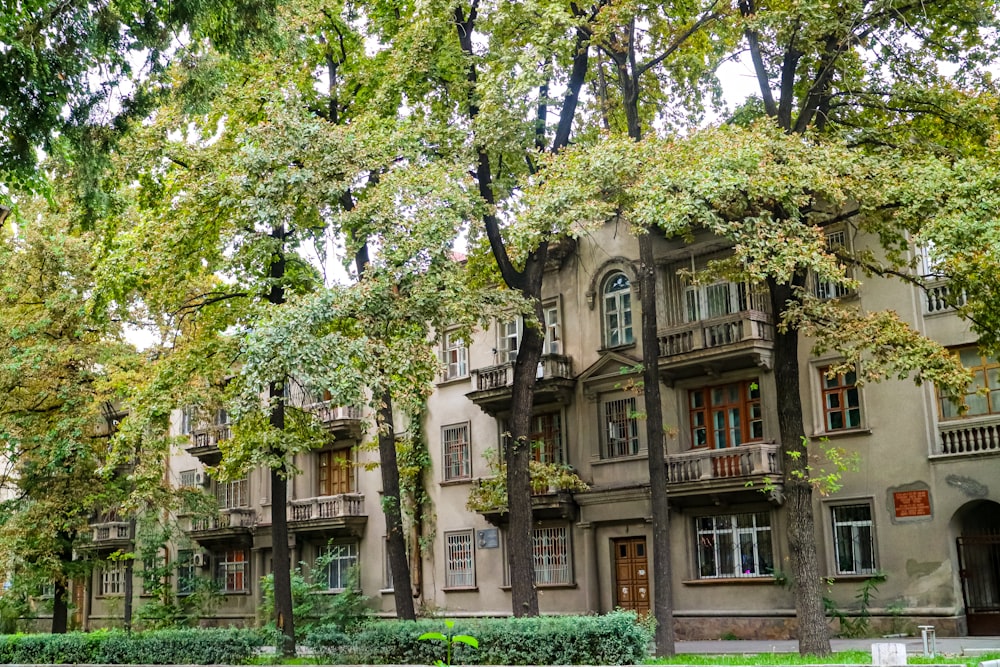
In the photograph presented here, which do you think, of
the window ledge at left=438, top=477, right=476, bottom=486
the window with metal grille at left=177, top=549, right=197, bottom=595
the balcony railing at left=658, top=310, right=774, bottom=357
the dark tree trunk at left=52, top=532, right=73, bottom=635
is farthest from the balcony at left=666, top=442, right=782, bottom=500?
the window with metal grille at left=177, top=549, right=197, bottom=595

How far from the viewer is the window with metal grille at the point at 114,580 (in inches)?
1882

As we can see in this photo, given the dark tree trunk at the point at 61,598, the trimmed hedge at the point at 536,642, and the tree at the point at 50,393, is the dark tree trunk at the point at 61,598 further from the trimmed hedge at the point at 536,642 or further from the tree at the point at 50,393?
the trimmed hedge at the point at 536,642

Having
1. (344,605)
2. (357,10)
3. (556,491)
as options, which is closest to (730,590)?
(556,491)

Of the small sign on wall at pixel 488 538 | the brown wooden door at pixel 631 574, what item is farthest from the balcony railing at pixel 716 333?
the small sign on wall at pixel 488 538

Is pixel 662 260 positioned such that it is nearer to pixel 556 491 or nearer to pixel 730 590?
pixel 556 491

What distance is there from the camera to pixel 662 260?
29391 millimetres

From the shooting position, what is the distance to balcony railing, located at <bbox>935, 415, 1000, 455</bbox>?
22969mm

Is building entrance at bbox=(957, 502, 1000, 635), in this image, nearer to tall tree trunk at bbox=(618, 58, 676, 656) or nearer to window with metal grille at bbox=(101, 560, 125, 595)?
tall tree trunk at bbox=(618, 58, 676, 656)

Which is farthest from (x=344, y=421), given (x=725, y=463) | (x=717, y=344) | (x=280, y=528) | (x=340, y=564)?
(x=725, y=463)

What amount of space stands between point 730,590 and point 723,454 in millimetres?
3437

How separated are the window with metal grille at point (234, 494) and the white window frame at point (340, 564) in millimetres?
5512

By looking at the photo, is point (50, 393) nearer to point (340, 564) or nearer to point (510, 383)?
point (340, 564)

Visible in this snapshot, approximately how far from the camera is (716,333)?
27141 mm

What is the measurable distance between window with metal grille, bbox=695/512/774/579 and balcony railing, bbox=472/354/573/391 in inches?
234
